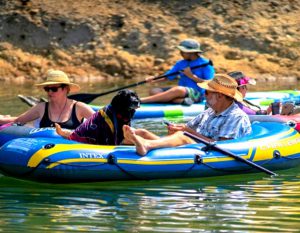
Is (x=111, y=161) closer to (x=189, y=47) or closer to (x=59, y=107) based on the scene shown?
(x=59, y=107)

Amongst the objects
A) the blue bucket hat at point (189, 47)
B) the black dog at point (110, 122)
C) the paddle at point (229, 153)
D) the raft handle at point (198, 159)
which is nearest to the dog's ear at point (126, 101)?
the black dog at point (110, 122)

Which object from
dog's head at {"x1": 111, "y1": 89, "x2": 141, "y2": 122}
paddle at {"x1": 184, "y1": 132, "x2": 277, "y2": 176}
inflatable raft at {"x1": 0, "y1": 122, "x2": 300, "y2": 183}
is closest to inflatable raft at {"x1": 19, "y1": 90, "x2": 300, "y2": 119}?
inflatable raft at {"x1": 0, "y1": 122, "x2": 300, "y2": 183}

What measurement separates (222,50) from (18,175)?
12.3m

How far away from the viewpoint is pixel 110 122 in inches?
368

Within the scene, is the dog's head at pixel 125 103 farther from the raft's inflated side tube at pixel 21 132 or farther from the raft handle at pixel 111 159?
the raft's inflated side tube at pixel 21 132

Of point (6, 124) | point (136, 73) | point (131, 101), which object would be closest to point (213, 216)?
point (131, 101)

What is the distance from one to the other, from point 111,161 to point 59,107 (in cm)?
131

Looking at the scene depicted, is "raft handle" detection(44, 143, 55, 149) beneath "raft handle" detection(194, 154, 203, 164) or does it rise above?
above

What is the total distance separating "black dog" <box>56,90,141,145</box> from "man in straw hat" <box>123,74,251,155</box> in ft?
1.03

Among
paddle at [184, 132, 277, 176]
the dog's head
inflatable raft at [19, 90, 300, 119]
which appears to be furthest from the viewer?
inflatable raft at [19, 90, 300, 119]

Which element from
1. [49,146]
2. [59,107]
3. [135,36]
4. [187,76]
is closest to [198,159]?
[49,146]

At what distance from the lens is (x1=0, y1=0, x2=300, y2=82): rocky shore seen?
68.2ft

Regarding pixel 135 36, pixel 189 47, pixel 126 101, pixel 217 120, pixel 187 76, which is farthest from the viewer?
pixel 135 36

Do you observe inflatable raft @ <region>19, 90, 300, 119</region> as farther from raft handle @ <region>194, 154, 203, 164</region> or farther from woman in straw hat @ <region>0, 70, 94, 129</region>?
raft handle @ <region>194, 154, 203, 164</region>
